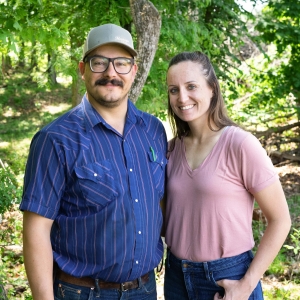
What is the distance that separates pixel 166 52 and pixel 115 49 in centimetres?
355

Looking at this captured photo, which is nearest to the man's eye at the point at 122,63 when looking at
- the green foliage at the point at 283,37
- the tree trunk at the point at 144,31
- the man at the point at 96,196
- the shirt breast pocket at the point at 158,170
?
the man at the point at 96,196

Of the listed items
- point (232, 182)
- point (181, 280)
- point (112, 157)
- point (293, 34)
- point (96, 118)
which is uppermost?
point (293, 34)

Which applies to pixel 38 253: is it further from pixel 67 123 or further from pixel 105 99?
pixel 105 99

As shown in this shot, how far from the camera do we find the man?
87.6 inches

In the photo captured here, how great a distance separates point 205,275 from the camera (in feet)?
7.88

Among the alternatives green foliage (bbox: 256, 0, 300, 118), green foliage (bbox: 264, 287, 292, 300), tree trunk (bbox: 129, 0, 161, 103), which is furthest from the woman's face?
green foliage (bbox: 256, 0, 300, 118)

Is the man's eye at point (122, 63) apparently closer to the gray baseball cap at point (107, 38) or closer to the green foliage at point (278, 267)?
the gray baseball cap at point (107, 38)

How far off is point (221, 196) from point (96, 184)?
65cm

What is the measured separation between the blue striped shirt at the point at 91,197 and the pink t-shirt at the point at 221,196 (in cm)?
19

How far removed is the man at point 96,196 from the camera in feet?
7.30

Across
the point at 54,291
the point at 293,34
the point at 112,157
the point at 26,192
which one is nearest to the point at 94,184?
the point at 112,157

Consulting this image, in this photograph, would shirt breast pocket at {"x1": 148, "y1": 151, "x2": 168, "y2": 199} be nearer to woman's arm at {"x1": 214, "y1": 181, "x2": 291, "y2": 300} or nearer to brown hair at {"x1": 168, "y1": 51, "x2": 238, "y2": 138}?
brown hair at {"x1": 168, "y1": 51, "x2": 238, "y2": 138}

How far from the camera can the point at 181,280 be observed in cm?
251

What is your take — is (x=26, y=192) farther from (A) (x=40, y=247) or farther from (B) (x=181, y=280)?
(B) (x=181, y=280)
